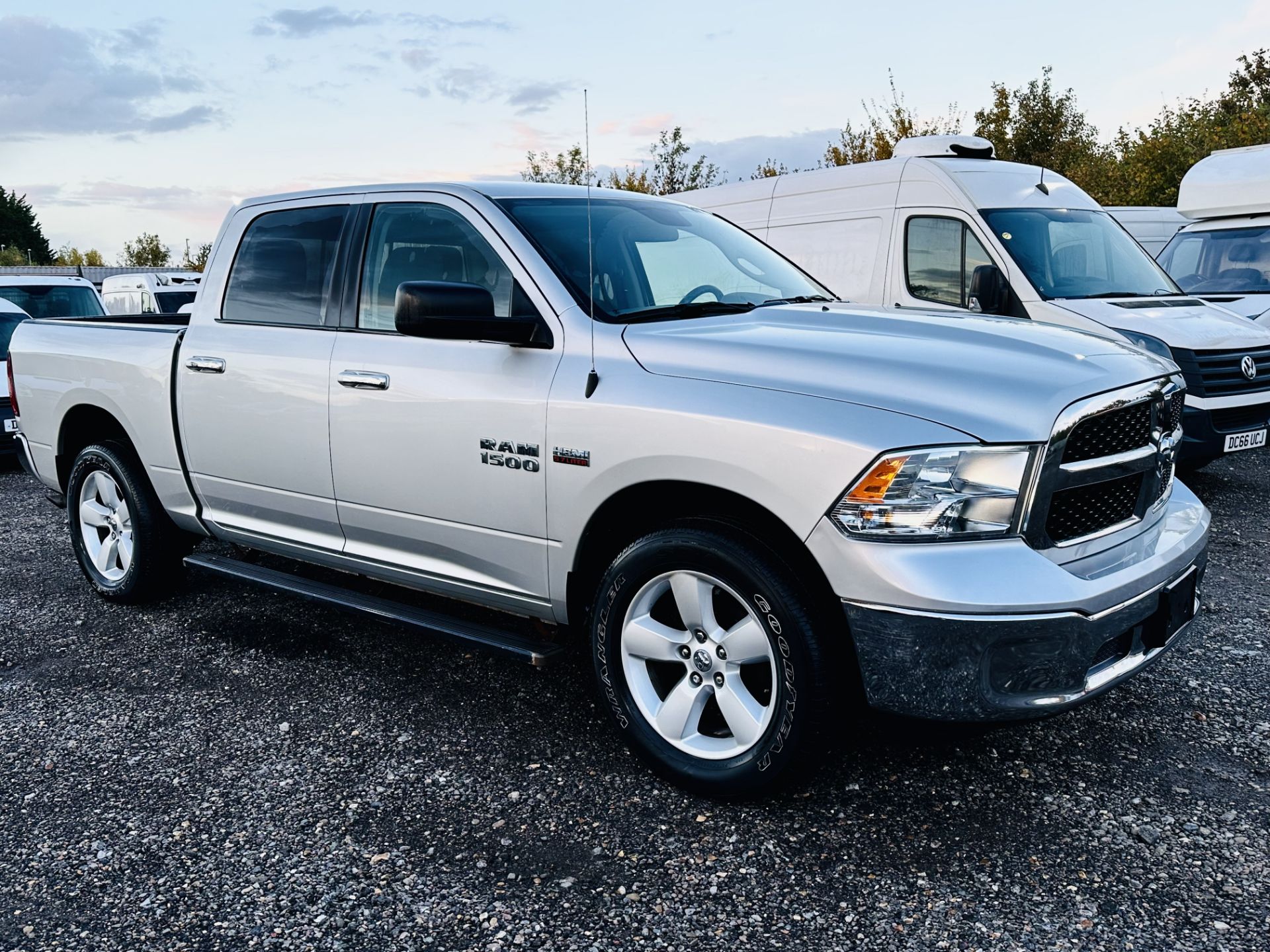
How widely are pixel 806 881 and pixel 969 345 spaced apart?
1571mm

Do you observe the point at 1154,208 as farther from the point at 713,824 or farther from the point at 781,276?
the point at 713,824

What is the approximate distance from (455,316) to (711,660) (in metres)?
1.32

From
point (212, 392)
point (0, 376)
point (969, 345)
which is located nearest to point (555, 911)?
point (969, 345)

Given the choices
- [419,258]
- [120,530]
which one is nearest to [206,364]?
[419,258]

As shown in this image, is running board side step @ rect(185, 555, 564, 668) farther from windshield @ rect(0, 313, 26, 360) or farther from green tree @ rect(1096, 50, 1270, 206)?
green tree @ rect(1096, 50, 1270, 206)

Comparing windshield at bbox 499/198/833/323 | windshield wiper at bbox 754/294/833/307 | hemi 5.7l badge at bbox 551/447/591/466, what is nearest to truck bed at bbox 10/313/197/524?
windshield at bbox 499/198/833/323

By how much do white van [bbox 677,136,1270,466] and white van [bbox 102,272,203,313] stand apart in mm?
11886

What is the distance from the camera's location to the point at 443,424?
355 centimetres

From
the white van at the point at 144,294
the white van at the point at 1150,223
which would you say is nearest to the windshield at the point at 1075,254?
the white van at the point at 1150,223

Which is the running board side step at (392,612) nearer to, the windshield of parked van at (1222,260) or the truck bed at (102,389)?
the truck bed at (102,389)

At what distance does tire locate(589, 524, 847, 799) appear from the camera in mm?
2836

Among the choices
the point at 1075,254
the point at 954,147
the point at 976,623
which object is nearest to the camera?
the point at 976,623

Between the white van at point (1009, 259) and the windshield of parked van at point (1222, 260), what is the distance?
83.5 inches

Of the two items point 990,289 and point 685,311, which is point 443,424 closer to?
point 685,311
